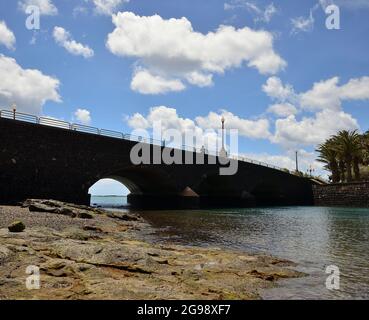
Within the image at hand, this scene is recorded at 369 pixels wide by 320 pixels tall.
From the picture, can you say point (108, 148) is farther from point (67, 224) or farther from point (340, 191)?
point (340, 191)

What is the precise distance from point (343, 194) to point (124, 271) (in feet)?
200

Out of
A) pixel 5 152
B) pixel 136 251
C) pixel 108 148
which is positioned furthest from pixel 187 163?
pixel 136 251

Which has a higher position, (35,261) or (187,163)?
(187,163)

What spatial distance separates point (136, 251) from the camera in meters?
12.8

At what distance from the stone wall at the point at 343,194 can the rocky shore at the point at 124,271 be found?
175 feet

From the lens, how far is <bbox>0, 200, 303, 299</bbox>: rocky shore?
8625 mm

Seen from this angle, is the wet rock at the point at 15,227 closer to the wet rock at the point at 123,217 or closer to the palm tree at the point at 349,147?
the wet rock at the point at 123,217

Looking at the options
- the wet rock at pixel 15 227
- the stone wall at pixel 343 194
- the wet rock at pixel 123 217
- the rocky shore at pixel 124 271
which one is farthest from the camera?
the stone wall at pixel 343 194

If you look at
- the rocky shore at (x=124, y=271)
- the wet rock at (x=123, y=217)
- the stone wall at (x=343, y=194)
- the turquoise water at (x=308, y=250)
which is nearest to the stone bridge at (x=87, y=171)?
the wet rock at (x=123, y=217)

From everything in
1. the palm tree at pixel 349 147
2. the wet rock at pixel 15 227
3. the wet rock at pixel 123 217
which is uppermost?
the palm tree at pixel 349 147

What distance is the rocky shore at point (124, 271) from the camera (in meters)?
8.62
